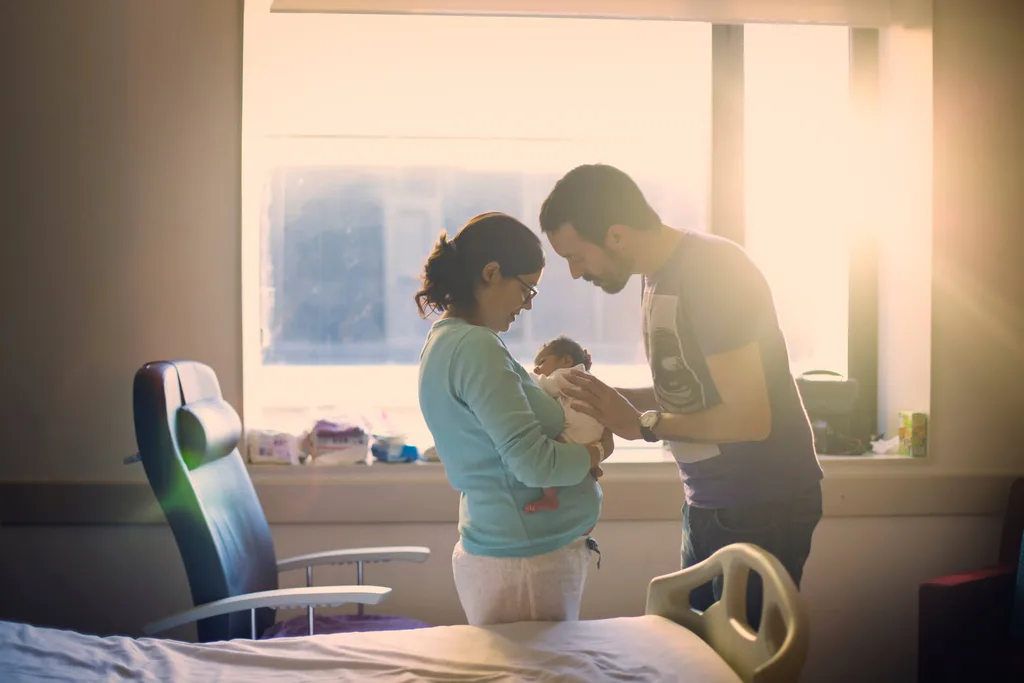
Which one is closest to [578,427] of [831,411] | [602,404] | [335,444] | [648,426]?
[602,404]

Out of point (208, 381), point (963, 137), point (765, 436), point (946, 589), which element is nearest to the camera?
point (765, 436)

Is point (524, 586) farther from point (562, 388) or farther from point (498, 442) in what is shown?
point (562, 388)

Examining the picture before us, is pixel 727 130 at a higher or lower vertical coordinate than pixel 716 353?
higher

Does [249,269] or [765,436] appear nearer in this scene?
[765,436]

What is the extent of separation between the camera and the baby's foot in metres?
1.57

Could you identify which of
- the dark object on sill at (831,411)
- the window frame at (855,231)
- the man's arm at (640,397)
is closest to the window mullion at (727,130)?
the window frame at (855,231)

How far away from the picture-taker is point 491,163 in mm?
3049

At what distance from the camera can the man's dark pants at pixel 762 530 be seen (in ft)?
5.91

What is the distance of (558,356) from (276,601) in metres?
0.81

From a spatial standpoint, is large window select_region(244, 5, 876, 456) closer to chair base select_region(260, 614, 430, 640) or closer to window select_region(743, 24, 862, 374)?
A: window select_region(743, 24, 862, 374)

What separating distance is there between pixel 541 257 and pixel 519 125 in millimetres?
1500

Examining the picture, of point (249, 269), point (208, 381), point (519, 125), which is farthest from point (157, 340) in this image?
point (519, 125)

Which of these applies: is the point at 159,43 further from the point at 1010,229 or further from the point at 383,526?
the point at 1010,229

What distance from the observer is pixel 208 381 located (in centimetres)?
220
